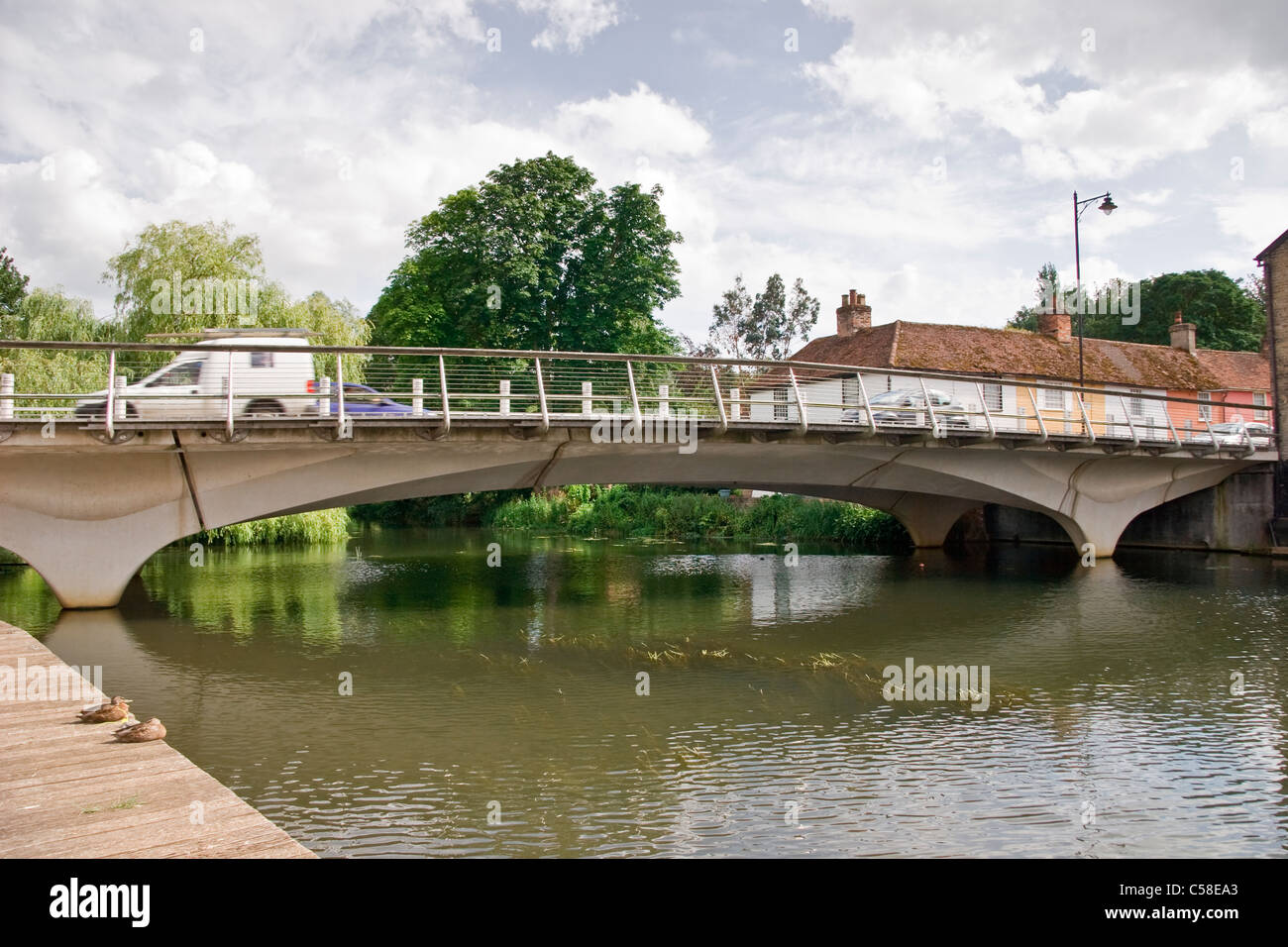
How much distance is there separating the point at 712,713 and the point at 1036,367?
36.2 meters

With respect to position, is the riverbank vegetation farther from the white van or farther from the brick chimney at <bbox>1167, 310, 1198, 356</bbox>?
the brick chimney at <bbox>1167, 310, 1198, 356</bbox>

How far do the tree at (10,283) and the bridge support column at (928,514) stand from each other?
51.7 m

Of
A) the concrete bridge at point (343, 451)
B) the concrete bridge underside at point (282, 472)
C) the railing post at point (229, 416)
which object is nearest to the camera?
the railing post at point (229, 416)

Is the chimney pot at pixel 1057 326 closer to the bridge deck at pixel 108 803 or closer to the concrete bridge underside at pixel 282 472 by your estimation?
the concrete bridge underside at pixel 282 472

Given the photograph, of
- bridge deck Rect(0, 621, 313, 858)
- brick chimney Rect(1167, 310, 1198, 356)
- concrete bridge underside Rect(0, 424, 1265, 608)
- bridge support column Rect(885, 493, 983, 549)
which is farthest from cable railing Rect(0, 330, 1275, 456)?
brick chimney Rect(1167, 310, 1198, 356)

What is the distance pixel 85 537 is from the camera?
1797 centimetres

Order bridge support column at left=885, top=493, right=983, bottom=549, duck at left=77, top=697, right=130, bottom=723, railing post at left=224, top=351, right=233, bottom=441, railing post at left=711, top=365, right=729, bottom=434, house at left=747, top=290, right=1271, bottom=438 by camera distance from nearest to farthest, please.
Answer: duck at left=77, top=697, right=130, bottom=723 < railing post at left=224, top=351, right=233, bottom=441 < railing post at left=711, top=365, right=729, bottom=434 < bridge support column at left=885, top=493, right=983, bottom=549 < house at left=747, top=290, right=1271, bottom=438

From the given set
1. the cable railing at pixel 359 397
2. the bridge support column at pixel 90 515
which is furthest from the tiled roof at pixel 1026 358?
the bridge support column at pixel 90 515

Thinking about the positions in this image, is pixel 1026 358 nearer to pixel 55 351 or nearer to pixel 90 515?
pixel 55 351

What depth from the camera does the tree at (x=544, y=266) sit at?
40562mm

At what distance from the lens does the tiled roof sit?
135 feet

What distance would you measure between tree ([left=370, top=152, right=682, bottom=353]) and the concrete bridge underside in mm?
18503

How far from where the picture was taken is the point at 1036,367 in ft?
141
